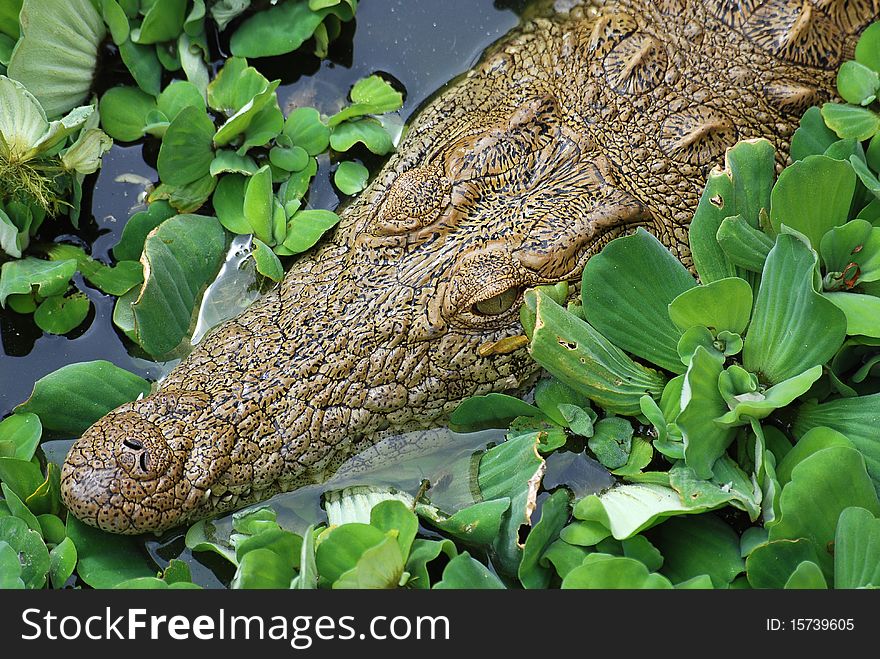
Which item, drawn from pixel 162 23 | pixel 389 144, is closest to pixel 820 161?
pixel 389 144

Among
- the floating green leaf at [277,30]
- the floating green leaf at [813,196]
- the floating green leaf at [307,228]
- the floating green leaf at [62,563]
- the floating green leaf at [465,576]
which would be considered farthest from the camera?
the floating green leaf at [277,30]

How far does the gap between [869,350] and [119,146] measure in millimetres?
2899

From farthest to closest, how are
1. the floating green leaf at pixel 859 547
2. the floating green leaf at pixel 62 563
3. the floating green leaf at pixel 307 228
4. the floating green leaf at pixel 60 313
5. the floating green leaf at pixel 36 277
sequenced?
the floating green leaf at pixel 307 228
the floating green leaf at pixel 60 313
the floating green leaf at pixel 36 277
the floating green leaf at pixel 62 563
the floating green leaf at pixel 859 547

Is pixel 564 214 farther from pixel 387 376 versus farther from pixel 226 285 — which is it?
pixel 226 285

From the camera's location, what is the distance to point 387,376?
3043mm

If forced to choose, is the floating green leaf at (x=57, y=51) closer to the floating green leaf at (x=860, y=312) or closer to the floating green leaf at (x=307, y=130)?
the floating green leaf at (x=307, y=130)

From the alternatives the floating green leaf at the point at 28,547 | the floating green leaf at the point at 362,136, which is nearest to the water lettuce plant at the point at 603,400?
the floating green leaf at the point at 28,547

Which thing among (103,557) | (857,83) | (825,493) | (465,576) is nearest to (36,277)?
(103,557)

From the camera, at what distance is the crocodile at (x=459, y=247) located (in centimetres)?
287

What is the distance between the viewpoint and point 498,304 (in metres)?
3.00

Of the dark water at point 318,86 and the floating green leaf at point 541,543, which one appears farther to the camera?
the dark water at point 318,86

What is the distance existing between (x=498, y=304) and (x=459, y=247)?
24 cm

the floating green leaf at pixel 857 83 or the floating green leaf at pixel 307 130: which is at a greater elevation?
the floating green leaf at pixel 857 83

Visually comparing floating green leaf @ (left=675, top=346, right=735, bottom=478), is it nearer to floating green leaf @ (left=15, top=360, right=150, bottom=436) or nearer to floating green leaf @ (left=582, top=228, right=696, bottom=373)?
floating green leaf @ (left=582, top=228, right=696, bottom=373)
